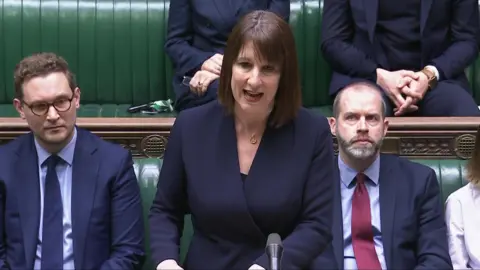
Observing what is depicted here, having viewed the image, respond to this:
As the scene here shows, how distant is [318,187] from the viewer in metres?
1.63

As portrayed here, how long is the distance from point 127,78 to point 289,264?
1.44 metres

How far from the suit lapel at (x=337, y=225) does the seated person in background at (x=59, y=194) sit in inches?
15.5

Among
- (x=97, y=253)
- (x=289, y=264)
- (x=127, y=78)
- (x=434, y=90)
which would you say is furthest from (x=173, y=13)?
(x=289, y=264)

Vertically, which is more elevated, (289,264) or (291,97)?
(291,97)

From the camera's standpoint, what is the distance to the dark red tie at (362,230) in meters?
1.83

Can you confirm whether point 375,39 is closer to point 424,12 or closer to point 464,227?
point 424,12

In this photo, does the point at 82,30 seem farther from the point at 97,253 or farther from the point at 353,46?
the point at 97,253

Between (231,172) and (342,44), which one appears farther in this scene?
(342,44)

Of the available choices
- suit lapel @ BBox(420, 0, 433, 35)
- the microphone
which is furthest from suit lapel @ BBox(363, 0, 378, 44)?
the microphone

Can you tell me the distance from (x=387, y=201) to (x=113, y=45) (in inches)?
51.0

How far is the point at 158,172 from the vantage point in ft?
6.80

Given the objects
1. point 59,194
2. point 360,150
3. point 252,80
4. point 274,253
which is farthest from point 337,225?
point 274,253

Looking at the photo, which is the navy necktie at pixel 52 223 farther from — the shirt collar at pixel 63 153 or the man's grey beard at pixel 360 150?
the man's grey beard at pixel 360 150

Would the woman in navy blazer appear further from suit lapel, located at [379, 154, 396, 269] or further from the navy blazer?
suit lapel, located at [379, 154, 396, 269]
